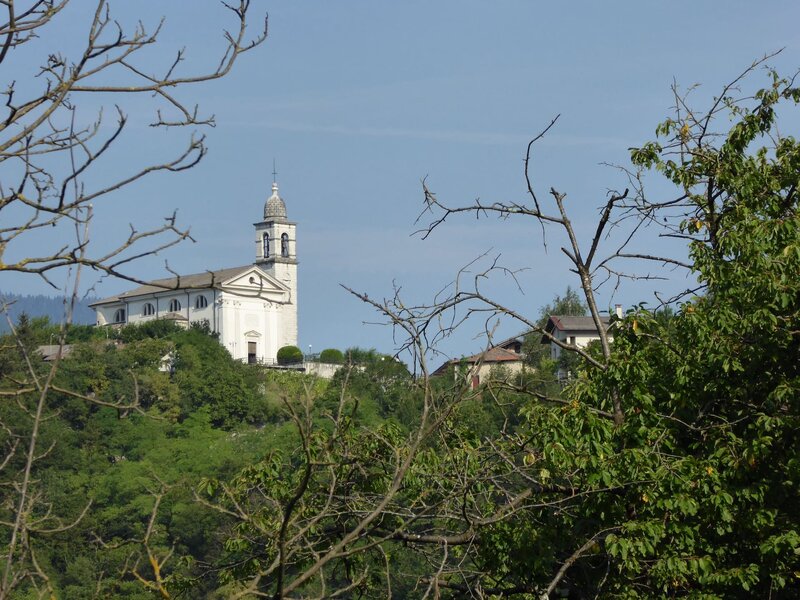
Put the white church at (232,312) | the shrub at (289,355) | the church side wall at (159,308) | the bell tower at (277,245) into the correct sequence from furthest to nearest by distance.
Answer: the bell tower at (277,245) → the shrub at (289,355) → the church side wall at (159,308) → the white church at (232,312)

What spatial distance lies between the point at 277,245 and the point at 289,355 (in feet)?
47.0

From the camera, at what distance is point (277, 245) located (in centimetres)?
9500

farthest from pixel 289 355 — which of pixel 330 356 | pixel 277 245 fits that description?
pixel 277 245

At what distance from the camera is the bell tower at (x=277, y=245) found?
93938 mm

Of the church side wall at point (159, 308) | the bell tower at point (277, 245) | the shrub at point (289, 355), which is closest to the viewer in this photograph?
the church side wall at point (159, 308)

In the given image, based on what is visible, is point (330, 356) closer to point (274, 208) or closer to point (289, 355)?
point (289, 355)

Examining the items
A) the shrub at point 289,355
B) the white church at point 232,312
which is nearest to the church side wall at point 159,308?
the white church at point 232,312

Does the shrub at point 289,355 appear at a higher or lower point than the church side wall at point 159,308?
lower

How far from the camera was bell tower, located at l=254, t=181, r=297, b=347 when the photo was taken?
9394 centimetres

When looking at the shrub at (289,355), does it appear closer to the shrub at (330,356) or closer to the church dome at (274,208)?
the shrub at (330,356)

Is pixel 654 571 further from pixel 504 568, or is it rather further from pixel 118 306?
pixel 118 306

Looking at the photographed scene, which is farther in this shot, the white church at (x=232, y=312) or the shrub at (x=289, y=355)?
Answer: the shrub at (x=289, y=355)

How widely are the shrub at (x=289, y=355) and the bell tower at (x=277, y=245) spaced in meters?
8.11

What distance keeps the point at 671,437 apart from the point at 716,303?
1.09 m
